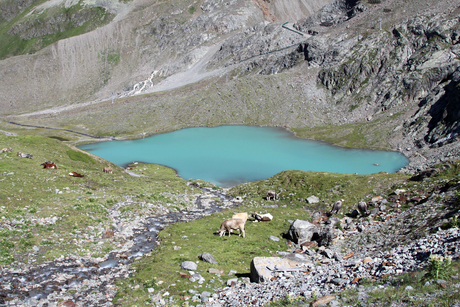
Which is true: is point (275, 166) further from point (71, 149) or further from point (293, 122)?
point (293, 122)

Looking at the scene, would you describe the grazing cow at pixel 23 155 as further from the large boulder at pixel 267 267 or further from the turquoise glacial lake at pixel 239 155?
the large boulder at pixel 267 267

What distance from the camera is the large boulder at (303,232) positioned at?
84.7 feet

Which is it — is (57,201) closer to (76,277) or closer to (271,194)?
(76,277)

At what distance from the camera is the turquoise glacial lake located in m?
75.2

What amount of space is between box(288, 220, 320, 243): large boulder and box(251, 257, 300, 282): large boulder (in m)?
6.38

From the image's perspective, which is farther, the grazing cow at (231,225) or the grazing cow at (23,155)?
the grazing cow at (23,155)

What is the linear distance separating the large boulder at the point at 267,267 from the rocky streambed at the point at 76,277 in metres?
8.07

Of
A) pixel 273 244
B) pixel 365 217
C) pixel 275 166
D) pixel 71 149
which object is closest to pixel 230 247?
pixel 273 244

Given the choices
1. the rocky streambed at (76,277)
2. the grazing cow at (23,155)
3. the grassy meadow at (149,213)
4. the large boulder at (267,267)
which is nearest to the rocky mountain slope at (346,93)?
the grassy meadow at (149,213)

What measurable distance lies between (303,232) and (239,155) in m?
64.2

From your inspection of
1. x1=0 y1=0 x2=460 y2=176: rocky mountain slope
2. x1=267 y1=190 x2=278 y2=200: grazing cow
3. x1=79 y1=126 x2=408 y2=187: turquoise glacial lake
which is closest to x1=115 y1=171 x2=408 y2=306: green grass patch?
x1=267 y1=190 x2=278 y2=200: grazing cow

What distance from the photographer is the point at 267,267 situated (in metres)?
18.5

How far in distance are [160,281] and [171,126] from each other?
382ft

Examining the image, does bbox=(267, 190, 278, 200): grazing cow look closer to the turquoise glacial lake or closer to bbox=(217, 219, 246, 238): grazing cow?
bbox=(217, 219, 246, 238): grazing cow
